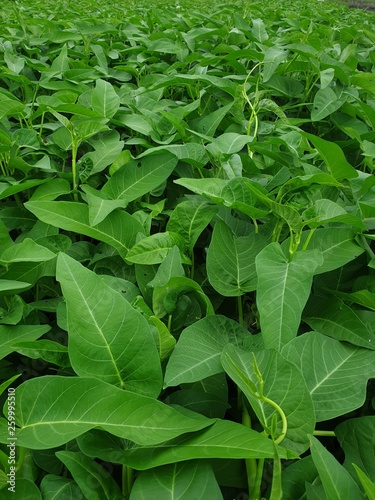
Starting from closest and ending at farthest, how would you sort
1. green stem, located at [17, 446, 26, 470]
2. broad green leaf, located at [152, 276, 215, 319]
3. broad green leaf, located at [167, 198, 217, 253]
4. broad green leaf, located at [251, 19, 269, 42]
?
green stem, located at [17, 446, 26, 470]
broad green leaf, located at [152, 276, 215, 319]
broad green leaf, located at [167, 198, 217, 253]
broad green leaf, located at [251, 19, 269, 42]

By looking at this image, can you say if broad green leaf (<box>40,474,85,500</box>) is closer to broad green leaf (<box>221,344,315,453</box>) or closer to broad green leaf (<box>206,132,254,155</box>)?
broad green leaf (<box>221,344,315,453</box>)

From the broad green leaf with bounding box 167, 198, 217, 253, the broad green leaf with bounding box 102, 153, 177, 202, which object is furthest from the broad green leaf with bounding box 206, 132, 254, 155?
the broad green leaf with bounding box 167, 198, 217, 253

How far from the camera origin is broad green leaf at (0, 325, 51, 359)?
915 millimetres

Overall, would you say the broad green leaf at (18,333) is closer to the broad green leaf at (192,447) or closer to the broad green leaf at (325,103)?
the broad green leaf at (192,447)

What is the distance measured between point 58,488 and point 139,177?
0.76m

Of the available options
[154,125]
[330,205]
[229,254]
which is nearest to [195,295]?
[229,254]

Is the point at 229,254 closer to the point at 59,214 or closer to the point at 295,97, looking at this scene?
the point at 59,214

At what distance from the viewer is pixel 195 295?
970 millimetres

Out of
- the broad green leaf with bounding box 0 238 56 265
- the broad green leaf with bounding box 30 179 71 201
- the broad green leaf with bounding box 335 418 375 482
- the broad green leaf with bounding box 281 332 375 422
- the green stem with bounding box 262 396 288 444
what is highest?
the broad green leaf with bounding box 0 238 56 265

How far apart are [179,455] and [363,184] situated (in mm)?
771

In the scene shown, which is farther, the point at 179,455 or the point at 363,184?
the point at 363,184

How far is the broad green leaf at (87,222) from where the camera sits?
1.06 m

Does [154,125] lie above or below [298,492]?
above

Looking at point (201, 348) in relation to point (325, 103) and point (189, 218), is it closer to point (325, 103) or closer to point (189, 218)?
point (189, 218)
